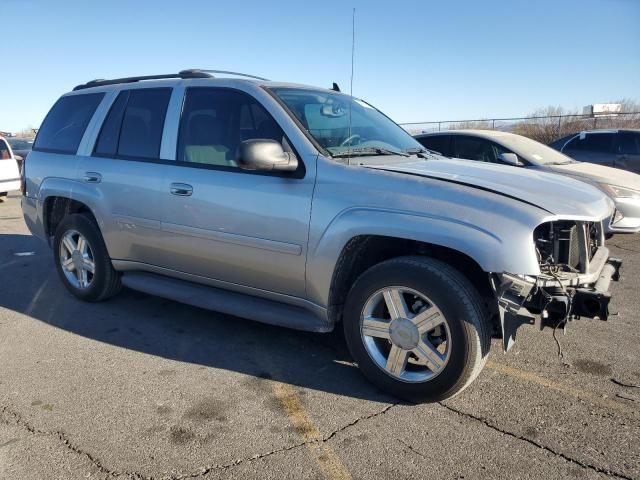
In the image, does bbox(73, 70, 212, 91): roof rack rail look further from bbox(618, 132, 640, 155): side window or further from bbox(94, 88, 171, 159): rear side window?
bbox(618, 132, 640, 155): side window

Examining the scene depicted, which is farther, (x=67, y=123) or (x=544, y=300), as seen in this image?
(x=67, y=123)

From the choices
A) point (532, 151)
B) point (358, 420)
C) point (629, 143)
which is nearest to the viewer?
point (358, 420)

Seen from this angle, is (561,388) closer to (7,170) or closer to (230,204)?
(230,204)

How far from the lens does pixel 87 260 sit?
16.1ft

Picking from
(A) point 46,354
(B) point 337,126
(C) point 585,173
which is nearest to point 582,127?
(C) point 585,173

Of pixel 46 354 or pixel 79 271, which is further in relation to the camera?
pixel 79 271

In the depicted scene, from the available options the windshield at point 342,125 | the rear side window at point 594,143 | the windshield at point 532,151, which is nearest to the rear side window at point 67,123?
the windshield at point 342,125

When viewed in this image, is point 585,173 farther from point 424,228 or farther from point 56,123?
point 56,123

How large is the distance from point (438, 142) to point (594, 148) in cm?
348

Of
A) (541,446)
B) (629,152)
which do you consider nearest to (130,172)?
(541,446)

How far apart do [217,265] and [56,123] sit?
2.66 meters

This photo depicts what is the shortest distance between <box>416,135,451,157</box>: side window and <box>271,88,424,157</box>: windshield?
3.92m

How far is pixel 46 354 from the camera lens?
12.8 feet

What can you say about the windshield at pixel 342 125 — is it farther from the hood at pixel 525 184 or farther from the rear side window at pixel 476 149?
the rear side window at pixel 476 149
